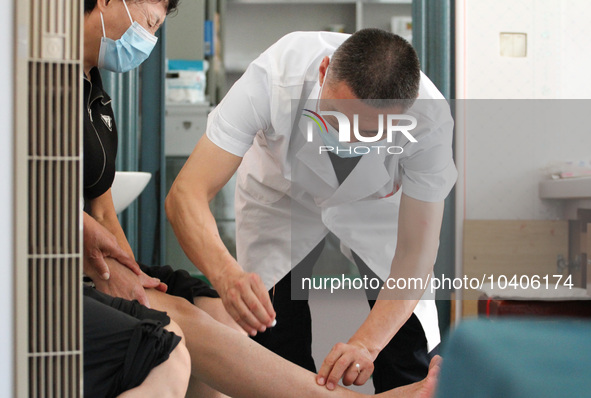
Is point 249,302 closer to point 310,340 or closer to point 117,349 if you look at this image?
point 117,349

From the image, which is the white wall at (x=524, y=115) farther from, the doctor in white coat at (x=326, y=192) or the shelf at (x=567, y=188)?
the doctor in white coat at (x=326, y=192)

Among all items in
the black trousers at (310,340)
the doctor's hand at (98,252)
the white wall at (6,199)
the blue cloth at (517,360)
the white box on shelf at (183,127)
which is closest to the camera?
the blue cloth at (517,360)

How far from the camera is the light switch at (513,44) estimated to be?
158 cm

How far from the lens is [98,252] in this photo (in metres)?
1.11

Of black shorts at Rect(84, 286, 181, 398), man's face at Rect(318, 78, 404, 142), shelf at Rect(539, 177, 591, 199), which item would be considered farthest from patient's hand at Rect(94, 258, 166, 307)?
shelf at Rect(539, 177, 591, 199)

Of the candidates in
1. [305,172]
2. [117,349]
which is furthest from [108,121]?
[117,349]

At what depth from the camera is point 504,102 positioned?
162cm

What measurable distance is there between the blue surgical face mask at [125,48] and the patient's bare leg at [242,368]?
586mm

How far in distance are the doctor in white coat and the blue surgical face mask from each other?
24cm

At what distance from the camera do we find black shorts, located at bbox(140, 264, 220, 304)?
3.97ft

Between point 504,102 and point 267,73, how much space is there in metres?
0.74

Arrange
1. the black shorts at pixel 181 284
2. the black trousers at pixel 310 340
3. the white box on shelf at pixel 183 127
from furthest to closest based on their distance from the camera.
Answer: the white box on shelf at pixel 183 127 → the black trousers at pixel 310 340 → the black shorts at pixel 181 284

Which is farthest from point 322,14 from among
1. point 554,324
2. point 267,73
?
point 554,324

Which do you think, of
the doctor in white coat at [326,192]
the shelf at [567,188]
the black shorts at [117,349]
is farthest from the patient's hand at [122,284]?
the shelf at [567,188]
